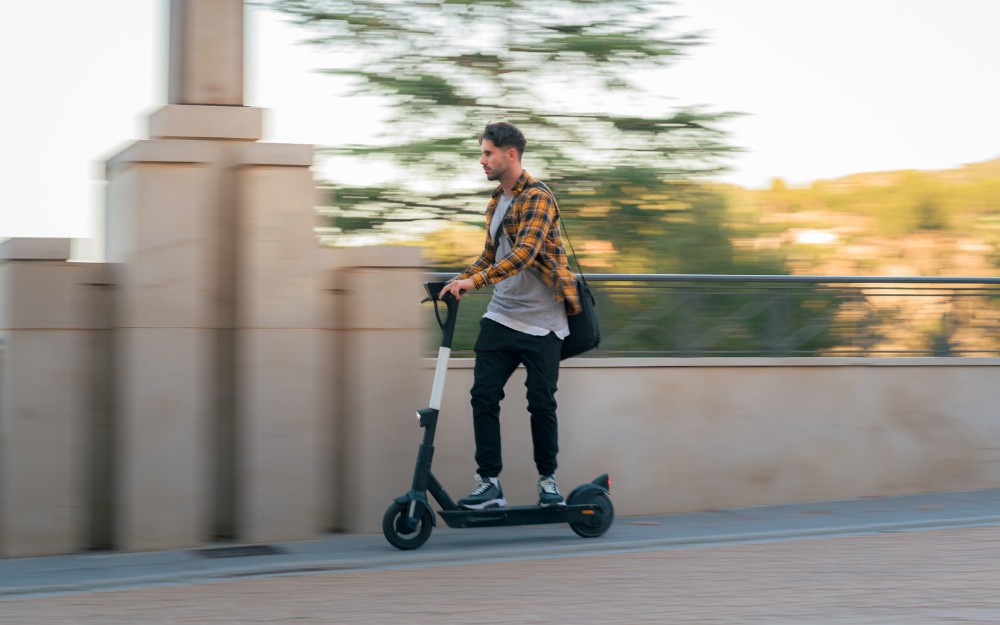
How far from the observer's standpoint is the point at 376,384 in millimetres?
6297

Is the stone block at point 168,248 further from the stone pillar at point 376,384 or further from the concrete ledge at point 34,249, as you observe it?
the stone pillar at point 376,384

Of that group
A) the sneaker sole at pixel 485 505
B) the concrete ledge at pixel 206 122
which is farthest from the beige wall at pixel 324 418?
the sneaker sole at pixel 485 505

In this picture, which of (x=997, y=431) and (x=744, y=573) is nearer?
(x=744, y=573)

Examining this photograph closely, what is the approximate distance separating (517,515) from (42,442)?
92.8 inches

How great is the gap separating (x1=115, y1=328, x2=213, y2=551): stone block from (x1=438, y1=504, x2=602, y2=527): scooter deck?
1.31m

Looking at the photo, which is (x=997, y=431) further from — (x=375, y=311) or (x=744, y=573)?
(x=375, y=311)

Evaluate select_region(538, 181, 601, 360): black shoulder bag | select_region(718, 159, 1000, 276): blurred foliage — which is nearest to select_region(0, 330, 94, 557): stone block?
select_region(538, 181, 601, 360): black shoulder bag

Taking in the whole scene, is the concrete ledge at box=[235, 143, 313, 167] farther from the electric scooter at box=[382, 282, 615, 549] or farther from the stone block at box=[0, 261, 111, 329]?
the electric scooter at box=[382, 282, 615, 549]

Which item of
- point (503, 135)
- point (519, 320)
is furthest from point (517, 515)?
point (503, 135)

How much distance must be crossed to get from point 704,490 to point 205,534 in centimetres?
311

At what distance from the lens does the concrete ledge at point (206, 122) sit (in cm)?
605

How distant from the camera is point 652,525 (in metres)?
6.75

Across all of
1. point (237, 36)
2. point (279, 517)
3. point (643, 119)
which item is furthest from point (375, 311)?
point (643, 119)

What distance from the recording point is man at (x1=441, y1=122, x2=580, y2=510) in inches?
229
